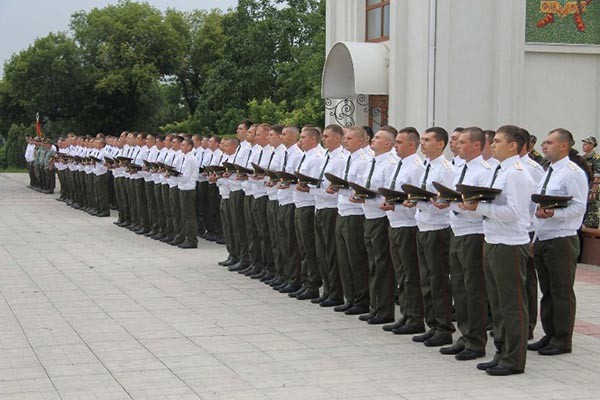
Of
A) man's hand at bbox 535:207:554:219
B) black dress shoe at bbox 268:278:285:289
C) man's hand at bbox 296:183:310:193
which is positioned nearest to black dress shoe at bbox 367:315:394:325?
man's hand at bbox 296:183:310:193

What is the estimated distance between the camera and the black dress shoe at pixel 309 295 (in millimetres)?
12039

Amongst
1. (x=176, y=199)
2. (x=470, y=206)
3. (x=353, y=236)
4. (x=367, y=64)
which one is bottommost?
(x=176, y=199)

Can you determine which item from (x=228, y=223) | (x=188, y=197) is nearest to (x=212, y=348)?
(x=228, y=223)

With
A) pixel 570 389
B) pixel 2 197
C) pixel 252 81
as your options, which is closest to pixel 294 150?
pixel 570 389

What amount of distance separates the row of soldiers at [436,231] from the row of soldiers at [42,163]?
68.2 feet

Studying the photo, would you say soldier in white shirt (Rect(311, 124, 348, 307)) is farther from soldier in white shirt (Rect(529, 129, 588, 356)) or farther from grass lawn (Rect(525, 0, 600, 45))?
grass lawn (Rect(525, 0, 600, 45))

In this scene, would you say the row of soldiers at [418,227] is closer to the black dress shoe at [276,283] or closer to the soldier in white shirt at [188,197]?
the black dress shoe at [276,283]

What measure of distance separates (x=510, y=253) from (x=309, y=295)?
4.36 m

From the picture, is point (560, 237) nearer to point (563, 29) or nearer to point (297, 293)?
point (297, 293)

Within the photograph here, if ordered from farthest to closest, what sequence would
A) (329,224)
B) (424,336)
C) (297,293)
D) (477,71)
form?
(477,71), (297,293), (329,224), (424,336)

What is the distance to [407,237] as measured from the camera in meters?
9.78

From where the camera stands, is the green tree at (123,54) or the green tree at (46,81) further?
the green tree at (123,54)

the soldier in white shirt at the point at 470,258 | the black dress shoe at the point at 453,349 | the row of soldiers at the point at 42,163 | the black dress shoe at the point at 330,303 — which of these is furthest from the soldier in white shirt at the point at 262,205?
the row of soldiers at the point at 42,163

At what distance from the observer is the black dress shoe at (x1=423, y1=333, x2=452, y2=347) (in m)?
9.25
